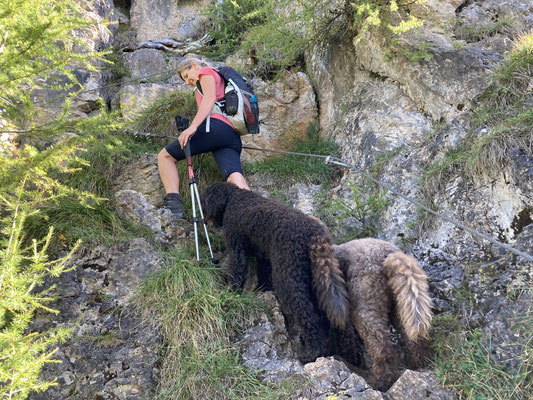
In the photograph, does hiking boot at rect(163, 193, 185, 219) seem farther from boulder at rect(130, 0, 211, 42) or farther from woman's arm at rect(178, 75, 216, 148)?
boulder at rect(130, 0, 211, 42)

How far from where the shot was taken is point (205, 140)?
17.5 feet

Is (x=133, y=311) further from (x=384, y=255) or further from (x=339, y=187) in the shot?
(x=339, y=187)

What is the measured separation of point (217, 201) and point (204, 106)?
1.26m

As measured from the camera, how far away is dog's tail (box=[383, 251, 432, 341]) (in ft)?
10.7

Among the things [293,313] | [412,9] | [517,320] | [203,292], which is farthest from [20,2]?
[412,9]

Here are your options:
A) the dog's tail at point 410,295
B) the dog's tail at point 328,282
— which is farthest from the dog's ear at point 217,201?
the dog's tail at point 410,295

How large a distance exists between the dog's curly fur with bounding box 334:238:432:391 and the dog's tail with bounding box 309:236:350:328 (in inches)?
5.5

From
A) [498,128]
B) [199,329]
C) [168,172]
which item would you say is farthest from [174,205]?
[498,128]

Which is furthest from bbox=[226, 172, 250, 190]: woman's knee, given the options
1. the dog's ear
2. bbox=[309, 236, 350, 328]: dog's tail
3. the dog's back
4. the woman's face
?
bbox=[309, 236, 350, 328]: dog's tail

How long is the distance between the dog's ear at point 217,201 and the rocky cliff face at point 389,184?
759mm

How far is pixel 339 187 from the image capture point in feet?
19.5

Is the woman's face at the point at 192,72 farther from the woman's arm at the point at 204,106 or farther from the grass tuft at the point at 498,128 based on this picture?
the grass tuft at the point at 498,128

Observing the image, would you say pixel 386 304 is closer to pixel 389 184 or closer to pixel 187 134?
pixel 389 184

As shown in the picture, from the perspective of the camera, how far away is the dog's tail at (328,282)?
354 centimetres
